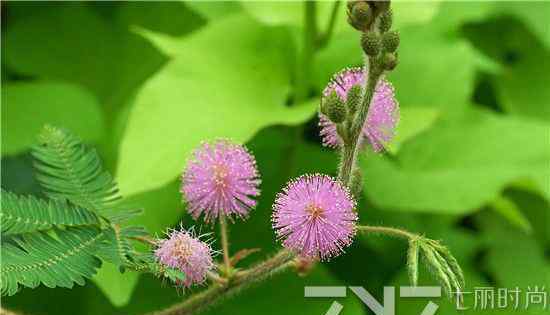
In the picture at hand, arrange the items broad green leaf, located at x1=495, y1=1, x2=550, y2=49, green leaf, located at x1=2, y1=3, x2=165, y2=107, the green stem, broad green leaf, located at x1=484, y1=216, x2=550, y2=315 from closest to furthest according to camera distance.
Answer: the green stem < broad green leaf, located at x1=484, y1=216, x2=550, y2=315 < green leaf, located at x1=2, y1=3, x2=165, y2=107 < broad green leaf, located at x1=495, y1=1, x2=550, y2=49

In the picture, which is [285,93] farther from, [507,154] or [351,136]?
[351,136]

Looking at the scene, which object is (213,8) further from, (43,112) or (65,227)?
(65,227)

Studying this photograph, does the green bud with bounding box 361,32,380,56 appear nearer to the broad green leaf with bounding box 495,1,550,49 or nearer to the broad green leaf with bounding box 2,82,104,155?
the broad green leaf with bounding box 2,82,104,155

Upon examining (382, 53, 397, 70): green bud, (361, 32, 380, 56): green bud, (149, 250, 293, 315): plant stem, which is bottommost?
(149, 250, 293, 315): plant stem

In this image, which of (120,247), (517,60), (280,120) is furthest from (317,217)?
(517,60)

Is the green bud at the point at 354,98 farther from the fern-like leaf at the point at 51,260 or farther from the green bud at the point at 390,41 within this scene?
the fern-like leaf at the point at 51,260

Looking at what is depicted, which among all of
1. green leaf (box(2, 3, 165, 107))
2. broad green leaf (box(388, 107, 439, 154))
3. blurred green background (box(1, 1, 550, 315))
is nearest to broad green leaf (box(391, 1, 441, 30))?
blurred green background (box(1, 1, 550, 315))

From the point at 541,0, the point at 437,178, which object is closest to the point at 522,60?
the point at 541,0

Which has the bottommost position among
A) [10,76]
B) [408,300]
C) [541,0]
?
[408,300]
